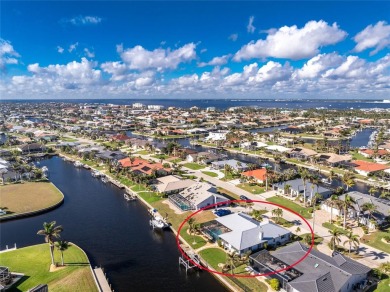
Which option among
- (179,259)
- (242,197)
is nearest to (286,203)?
(242,197)

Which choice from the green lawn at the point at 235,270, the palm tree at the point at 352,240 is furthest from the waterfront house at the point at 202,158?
the palm tree at the point at 352,240

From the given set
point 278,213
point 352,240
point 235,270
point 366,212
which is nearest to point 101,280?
point 235,270

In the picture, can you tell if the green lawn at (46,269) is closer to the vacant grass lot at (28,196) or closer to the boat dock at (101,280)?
the boat dock at (101,280)

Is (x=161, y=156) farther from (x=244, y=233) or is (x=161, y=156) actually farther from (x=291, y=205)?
(x=244, y=233)

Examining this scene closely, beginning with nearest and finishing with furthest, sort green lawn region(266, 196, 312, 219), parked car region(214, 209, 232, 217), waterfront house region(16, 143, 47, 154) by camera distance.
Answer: parked car region(214, 209, 232, 217) < green lawn region(266, 196, 312, 219) < waterfront house region(16, 143, 47, 154)

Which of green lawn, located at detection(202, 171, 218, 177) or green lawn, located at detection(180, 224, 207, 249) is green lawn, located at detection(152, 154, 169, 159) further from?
green lawn, located at detection(180, 224, 207, 249)

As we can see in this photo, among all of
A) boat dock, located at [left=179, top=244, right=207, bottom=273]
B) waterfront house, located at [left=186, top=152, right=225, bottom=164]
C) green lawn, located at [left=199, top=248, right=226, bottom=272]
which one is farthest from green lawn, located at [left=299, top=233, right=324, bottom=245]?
waterfront house, located at [left=186, top=152, right=225, bottom=164]
